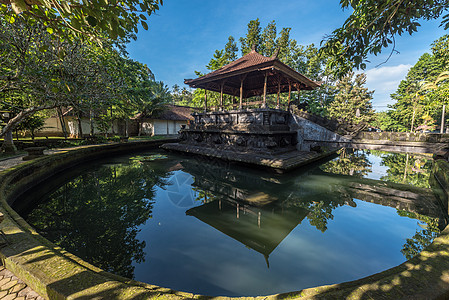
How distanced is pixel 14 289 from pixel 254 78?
15.5m

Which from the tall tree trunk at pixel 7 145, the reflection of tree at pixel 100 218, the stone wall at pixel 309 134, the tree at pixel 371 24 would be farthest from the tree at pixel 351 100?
the tall tree trunk at pixel 7 145

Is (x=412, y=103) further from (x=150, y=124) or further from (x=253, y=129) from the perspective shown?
(x=150, y=124)

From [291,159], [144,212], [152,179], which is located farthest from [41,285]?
[291,159]

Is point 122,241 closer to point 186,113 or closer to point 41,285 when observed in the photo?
point 41,285

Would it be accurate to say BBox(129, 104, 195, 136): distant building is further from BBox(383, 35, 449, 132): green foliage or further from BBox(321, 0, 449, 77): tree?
BBox(383, 35, 449, 132): green foliage

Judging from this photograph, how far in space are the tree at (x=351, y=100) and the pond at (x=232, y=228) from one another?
22773mm

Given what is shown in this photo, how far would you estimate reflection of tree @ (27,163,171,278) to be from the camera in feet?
10.8

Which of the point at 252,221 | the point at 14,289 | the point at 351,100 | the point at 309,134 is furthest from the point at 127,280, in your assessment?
the point at 351,100

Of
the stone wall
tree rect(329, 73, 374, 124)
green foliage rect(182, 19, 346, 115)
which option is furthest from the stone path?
tree rect(329, 73, 374, 124)

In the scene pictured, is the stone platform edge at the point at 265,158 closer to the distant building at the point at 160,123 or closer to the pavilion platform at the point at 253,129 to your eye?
the pavilion platform at the point at 253,129

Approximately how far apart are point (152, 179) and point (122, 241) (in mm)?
4601

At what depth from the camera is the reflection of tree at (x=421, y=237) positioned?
3533 millimetres

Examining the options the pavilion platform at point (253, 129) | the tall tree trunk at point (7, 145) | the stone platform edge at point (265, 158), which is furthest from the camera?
the pavilion platform at point (253, 129)

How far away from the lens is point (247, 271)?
2.95 metres
